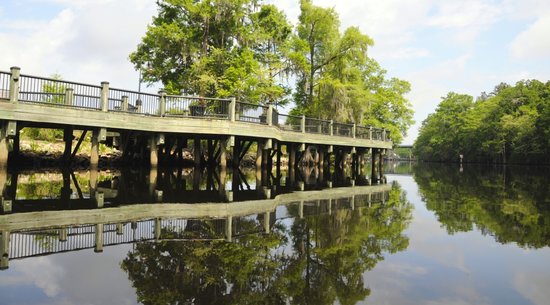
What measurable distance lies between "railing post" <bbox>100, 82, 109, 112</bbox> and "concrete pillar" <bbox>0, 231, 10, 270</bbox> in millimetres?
11053

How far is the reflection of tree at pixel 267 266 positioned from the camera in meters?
4.30

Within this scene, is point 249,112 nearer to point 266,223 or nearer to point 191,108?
point 191,108

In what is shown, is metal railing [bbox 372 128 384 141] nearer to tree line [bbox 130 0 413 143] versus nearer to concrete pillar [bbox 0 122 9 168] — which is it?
tree line [bbox 130 0 413 143]

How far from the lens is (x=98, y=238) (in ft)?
21.8

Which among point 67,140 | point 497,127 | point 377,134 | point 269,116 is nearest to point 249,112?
point 269,116

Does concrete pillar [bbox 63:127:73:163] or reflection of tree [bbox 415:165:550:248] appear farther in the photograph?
concrete pillar [bbox 63:127:73:163]

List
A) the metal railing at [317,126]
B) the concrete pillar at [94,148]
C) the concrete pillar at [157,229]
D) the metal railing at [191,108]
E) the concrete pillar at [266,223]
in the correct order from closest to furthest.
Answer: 1. the concrete pillar at [157,229]
2. the concrete pillar at [266,223]
3. the concrete pillar at [94,148]
4. the metal railing at [191,108]
5. the metal railing at [317,126]

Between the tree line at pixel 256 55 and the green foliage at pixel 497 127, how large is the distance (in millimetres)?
34945

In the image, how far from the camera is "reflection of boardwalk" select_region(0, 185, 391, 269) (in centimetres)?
616

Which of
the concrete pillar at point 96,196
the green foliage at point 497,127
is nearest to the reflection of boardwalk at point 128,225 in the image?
the concrete pillar at point 96,196

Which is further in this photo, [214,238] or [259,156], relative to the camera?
[259,156]

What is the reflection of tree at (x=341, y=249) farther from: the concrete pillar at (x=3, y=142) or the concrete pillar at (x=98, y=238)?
the concrete pillar at (x=3, y=142)

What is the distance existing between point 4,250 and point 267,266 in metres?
3.63

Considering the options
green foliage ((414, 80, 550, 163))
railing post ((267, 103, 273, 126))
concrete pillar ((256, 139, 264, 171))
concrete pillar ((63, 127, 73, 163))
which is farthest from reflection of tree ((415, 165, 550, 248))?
green foliage ((414, 80, 550, 163))
